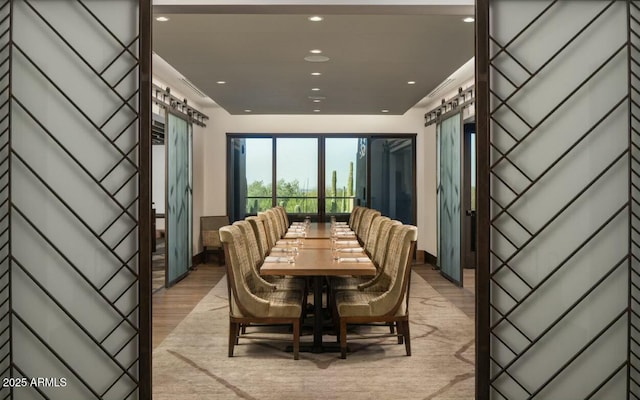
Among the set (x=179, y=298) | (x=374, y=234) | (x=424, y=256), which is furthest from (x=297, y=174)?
(x=374, y=234)

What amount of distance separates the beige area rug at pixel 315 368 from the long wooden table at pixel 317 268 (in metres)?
0.24

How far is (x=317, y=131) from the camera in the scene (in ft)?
30.0

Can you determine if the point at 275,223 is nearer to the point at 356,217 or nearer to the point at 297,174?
the point at 356,217

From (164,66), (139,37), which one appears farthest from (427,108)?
(139,37)

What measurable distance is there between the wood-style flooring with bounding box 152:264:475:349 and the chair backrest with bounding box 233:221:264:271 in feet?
3.10

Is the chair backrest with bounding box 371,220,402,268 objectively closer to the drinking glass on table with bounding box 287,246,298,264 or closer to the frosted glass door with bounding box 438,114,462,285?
the drinking glass on table with bounding box 287,246,298,264

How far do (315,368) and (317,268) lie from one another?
0.67 m

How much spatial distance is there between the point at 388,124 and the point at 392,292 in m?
5.70

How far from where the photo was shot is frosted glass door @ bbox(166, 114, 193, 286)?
6.64 meters

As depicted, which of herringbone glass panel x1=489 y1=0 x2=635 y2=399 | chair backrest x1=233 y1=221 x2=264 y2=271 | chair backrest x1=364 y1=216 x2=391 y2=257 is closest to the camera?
herringbone glass panel x1=489 y1=0 x2=635 y2=399

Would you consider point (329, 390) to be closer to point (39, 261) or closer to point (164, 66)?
point (39, 261)

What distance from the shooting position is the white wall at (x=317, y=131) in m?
9.03

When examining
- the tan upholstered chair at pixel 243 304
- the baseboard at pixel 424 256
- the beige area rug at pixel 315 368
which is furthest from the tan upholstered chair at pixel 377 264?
the baseboard at pixel 424 256

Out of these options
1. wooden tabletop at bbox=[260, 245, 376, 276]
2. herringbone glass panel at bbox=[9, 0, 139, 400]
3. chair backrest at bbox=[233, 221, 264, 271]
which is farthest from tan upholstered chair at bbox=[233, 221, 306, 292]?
herringbone glass panel at bbox=[9, 0, 139, 400]
